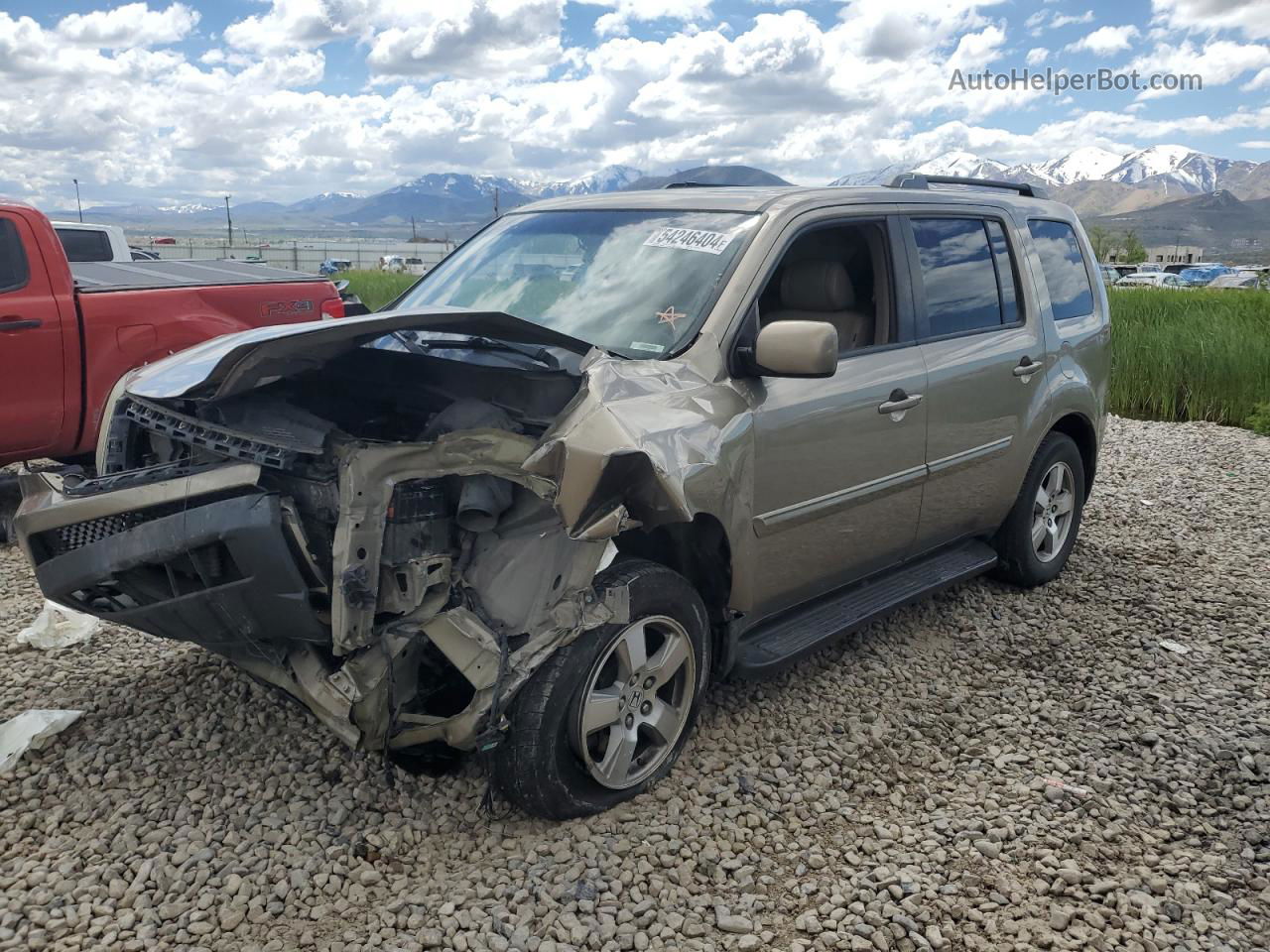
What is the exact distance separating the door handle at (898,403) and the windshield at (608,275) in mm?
863

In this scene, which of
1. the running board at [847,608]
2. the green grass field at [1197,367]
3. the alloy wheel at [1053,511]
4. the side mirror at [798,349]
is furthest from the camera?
the green grass field at [1197,367]

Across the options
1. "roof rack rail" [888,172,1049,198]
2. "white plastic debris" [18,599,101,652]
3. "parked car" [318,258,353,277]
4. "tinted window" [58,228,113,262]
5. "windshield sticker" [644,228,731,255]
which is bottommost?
"white plastic debris" [18,599,101,652]

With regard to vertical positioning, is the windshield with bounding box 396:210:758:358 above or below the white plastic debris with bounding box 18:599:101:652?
above

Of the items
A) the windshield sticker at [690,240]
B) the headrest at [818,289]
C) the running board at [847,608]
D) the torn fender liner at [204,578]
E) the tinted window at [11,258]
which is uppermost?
the tinted window at [11,258]

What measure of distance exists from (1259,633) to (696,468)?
3.54m

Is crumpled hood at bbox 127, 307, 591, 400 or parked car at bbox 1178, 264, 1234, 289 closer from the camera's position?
crumpled hood at bbox 127, 307, 591, 400

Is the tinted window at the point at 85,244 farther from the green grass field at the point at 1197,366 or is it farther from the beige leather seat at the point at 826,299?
Answer: the green grass field at the point at 1197,366

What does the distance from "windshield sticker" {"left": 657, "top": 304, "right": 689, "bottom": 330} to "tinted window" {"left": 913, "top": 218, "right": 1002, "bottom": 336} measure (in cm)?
134

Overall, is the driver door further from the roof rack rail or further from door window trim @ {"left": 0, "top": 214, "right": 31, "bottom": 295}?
door window trim @ {"left": 0, "top": 214, "right": 31, "bottom": 295}

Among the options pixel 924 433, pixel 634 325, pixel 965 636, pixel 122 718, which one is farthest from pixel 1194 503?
pixel 122 718

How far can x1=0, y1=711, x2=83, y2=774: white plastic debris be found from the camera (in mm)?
3541

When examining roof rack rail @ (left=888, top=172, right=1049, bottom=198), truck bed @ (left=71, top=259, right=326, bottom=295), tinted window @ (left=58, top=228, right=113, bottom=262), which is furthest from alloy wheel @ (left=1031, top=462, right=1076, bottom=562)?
tinted window @ (left=58, top=228, right=113, bottom=262)

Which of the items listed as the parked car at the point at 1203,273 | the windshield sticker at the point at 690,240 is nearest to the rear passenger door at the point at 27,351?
the windshield sticker at the point at 690,240

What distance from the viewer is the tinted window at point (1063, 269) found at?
5.25 meters
